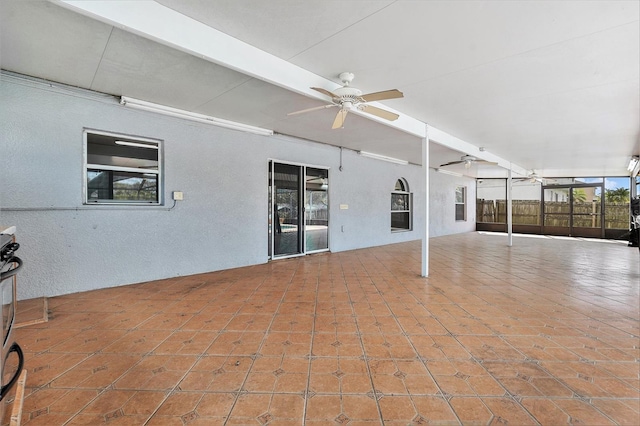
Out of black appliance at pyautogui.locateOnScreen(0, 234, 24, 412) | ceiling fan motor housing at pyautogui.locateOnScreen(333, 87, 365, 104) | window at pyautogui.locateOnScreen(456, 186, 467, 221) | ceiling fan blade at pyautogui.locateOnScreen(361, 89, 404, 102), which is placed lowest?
black appliance at pyautogui.locateOnScreen(0, 234, 24, 412)

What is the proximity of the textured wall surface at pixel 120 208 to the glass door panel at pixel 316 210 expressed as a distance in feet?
1.22

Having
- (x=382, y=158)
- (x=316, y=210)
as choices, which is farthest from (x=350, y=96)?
(x=382, y=158)

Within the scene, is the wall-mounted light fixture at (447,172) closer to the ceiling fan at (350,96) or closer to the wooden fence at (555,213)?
the wooden fence at (555,213)

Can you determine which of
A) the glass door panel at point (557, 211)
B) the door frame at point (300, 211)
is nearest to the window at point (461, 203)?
the glass door panel at point (557, 211)

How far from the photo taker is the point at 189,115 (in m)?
4.48

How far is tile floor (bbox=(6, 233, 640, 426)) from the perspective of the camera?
1.63 meters

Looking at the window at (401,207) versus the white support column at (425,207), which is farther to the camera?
the window at (401,207)

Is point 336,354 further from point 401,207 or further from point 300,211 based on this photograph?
point 401,207

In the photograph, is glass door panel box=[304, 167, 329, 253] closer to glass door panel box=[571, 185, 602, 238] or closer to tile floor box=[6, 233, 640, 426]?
tile floor box=[6, 233, 640, 426]

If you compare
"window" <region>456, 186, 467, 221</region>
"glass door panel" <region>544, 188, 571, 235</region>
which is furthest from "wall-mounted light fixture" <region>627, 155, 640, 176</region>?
"window" <region>456, 186, 467, 221</region>

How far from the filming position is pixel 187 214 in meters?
4.55

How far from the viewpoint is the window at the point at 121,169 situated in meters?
3.80

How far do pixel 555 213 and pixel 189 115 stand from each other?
44.1ft

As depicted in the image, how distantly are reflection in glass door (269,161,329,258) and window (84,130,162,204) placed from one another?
2.10 meters
